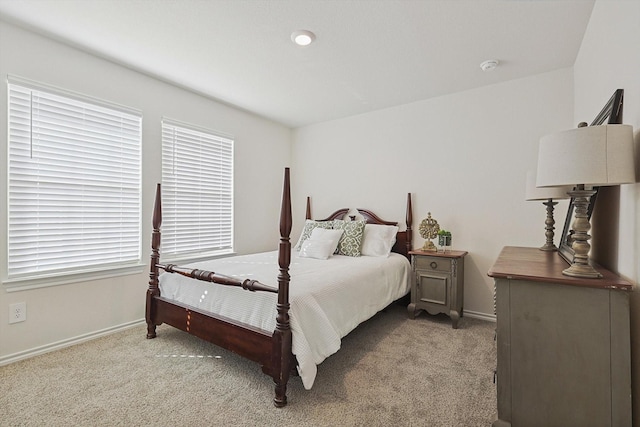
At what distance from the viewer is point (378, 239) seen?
3.65 metres

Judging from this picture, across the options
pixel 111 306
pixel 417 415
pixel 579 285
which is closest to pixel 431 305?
pixel 417 415

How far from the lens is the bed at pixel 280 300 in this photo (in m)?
1.85

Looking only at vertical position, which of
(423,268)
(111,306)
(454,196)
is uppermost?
(454,196)

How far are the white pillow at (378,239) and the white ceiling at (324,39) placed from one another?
5.20ft

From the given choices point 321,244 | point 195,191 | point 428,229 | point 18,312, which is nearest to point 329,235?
point 321,244

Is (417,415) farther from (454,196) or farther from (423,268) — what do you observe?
(454,196)

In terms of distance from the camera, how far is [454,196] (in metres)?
3.48

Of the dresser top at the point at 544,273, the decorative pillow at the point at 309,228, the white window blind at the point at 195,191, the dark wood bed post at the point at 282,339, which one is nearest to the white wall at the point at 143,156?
the white window blind at the point at 195,191

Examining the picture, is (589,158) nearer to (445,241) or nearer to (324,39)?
(324,39)

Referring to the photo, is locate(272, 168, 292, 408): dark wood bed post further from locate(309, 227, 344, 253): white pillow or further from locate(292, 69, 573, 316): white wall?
locate(292, 69, 573, 316): white wall

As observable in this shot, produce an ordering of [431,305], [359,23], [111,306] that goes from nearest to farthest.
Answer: [359,23] → [111,306] → [431,305]

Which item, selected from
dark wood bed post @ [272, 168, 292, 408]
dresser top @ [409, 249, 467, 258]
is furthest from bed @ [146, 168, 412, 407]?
dresser top @ [409, 249, 467, 258]

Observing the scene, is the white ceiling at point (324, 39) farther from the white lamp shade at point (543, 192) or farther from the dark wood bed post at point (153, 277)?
the dark wood bed post at point (153, 277)

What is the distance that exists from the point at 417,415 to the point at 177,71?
11.2 feet
